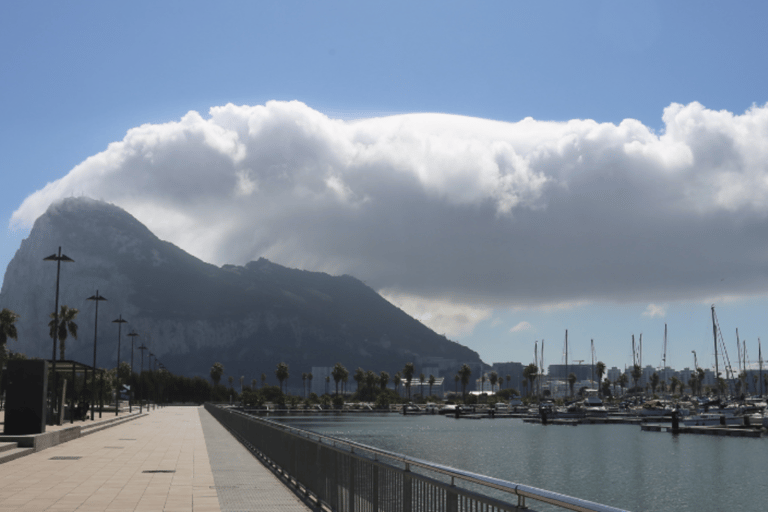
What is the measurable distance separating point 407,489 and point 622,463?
58468mm

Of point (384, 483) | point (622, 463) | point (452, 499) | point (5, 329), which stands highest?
point (5, 329)

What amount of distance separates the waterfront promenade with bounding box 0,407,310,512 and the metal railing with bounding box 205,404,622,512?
2.43ft

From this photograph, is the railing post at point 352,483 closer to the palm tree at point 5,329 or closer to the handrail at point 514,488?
the handrail at point 514,488

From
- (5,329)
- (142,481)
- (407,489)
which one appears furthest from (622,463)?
(5,329)

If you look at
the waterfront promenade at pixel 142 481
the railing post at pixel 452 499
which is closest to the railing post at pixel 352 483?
the waterfront promenade at pixel 142 481

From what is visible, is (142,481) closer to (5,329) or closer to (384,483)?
(384,483)

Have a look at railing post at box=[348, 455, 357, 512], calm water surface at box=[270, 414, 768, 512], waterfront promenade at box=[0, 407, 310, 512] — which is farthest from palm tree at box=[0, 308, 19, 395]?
railing post at box=[348, 455, 357, 512]

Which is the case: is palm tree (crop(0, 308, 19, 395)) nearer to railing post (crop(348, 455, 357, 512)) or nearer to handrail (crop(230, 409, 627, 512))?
railing post (crop(348, 455, 357, 512))

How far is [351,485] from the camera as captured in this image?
11.2m

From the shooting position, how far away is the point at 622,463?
61.8 m

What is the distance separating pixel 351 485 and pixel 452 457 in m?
54.8

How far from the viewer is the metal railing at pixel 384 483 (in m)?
5.98

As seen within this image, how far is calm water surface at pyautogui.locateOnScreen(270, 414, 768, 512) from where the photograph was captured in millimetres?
44281

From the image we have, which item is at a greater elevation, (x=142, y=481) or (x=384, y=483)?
(x=384, y=483)
